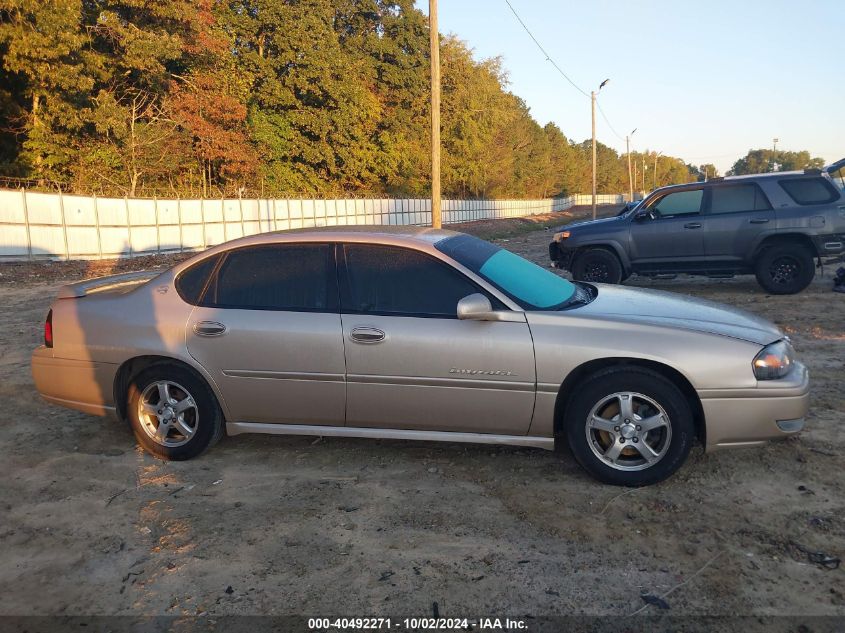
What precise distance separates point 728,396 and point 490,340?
1371 millimetres

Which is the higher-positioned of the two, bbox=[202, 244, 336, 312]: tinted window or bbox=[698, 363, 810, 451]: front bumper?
bbox=[202, 244, 336, 312]: tinted window

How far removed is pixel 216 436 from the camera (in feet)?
14.3

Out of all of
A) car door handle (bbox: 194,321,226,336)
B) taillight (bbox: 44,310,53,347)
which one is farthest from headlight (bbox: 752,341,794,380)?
taillight (bbox: 44,310,53,347)

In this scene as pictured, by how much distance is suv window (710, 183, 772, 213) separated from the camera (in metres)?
10.1

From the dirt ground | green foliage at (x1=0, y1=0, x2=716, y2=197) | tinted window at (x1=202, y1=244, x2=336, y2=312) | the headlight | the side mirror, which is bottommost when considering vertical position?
the dirt ground

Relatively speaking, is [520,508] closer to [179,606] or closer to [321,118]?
[179,606]

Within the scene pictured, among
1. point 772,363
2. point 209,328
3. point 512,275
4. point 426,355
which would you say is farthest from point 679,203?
point 209,328

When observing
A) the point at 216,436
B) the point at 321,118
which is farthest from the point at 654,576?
the point at 321,118

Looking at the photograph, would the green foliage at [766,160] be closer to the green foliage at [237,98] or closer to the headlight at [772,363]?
the green foliage at [237,98]

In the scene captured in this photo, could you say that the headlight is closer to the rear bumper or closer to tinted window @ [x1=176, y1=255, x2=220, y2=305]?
tinted window @ [x1=176, y1=255, x2=220, y2=305]

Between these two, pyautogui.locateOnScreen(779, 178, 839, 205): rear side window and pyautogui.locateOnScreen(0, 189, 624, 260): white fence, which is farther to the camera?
pyautogui.locateOnScreen(0, 189, 624, 260): white fence

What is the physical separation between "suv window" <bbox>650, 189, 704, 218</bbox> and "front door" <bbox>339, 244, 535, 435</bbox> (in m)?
7.72

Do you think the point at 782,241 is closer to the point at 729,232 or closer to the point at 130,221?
the point at 729,232

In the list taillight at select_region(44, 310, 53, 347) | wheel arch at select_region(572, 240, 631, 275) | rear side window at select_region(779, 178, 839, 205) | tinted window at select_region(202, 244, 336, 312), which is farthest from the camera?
wheel arch at select_region(572, 240, 631, 275)
